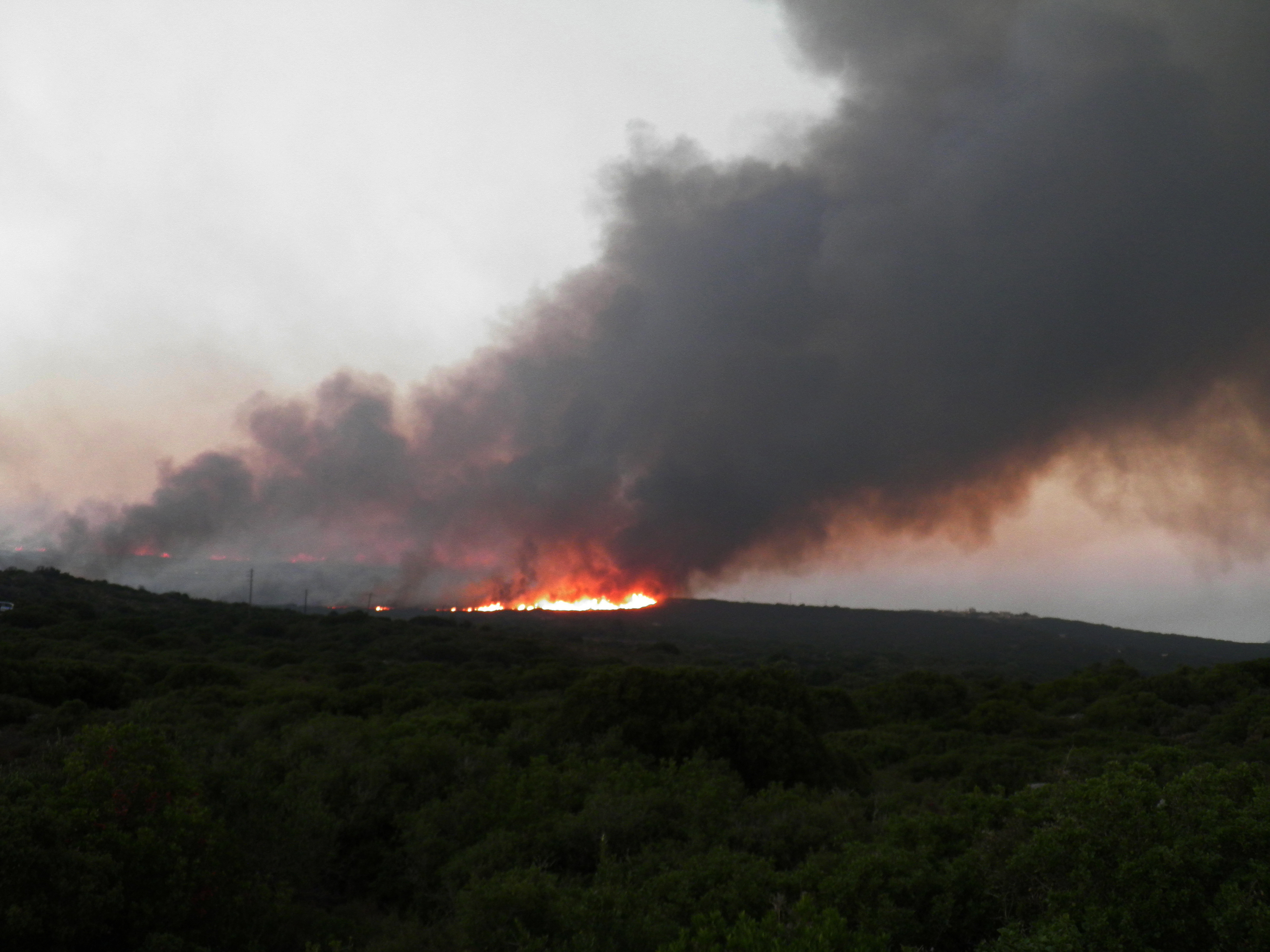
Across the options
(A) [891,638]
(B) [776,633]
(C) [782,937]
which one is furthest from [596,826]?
(A) [891,638]

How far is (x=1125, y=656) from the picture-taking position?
134m

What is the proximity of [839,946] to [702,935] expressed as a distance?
4.83ft

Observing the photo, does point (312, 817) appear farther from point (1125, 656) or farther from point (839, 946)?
point (1125, 656)

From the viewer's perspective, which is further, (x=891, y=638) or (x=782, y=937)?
(x=891, y=638)

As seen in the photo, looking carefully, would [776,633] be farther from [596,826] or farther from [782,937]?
[782,937]

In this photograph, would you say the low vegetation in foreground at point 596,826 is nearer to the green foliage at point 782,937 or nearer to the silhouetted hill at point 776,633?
the green foliage at point 782,937

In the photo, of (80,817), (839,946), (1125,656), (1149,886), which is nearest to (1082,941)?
(1149,886)

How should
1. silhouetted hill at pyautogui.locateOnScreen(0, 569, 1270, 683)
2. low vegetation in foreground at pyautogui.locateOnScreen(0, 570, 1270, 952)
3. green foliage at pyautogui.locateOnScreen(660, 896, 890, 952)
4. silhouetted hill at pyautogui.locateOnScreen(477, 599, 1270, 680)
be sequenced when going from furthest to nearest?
silhouetted hill at pyautogui.locateOnScreen(477, 599, 1270, 680) → silhouetted hill at pyautogui.locateOnScreen(0, 569, 1270, 683) → low vegetation in foreground at pyautogui.locateOnScreen(0, 570, 1270, 952) → green foliage at pyautogui.locateOnScreen(660, 896, 890, 952)

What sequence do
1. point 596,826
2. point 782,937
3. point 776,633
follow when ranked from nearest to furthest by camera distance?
point 782,937, point 596,826, point 776,633

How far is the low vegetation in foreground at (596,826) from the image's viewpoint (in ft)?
29.3

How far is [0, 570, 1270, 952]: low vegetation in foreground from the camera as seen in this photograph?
29.3ft

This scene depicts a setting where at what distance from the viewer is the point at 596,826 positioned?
46.4 feet

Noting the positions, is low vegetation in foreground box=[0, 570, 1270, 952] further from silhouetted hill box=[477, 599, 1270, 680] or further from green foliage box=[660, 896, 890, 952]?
silhouetted hill box=[477, 599, 1270, 680]

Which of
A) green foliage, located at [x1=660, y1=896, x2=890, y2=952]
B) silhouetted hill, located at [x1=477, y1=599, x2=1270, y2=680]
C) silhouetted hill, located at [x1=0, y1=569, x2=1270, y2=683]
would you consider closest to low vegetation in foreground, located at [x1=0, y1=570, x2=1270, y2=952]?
green foliage, located at [x1=660, y1=896, x2=890, y2=952]
